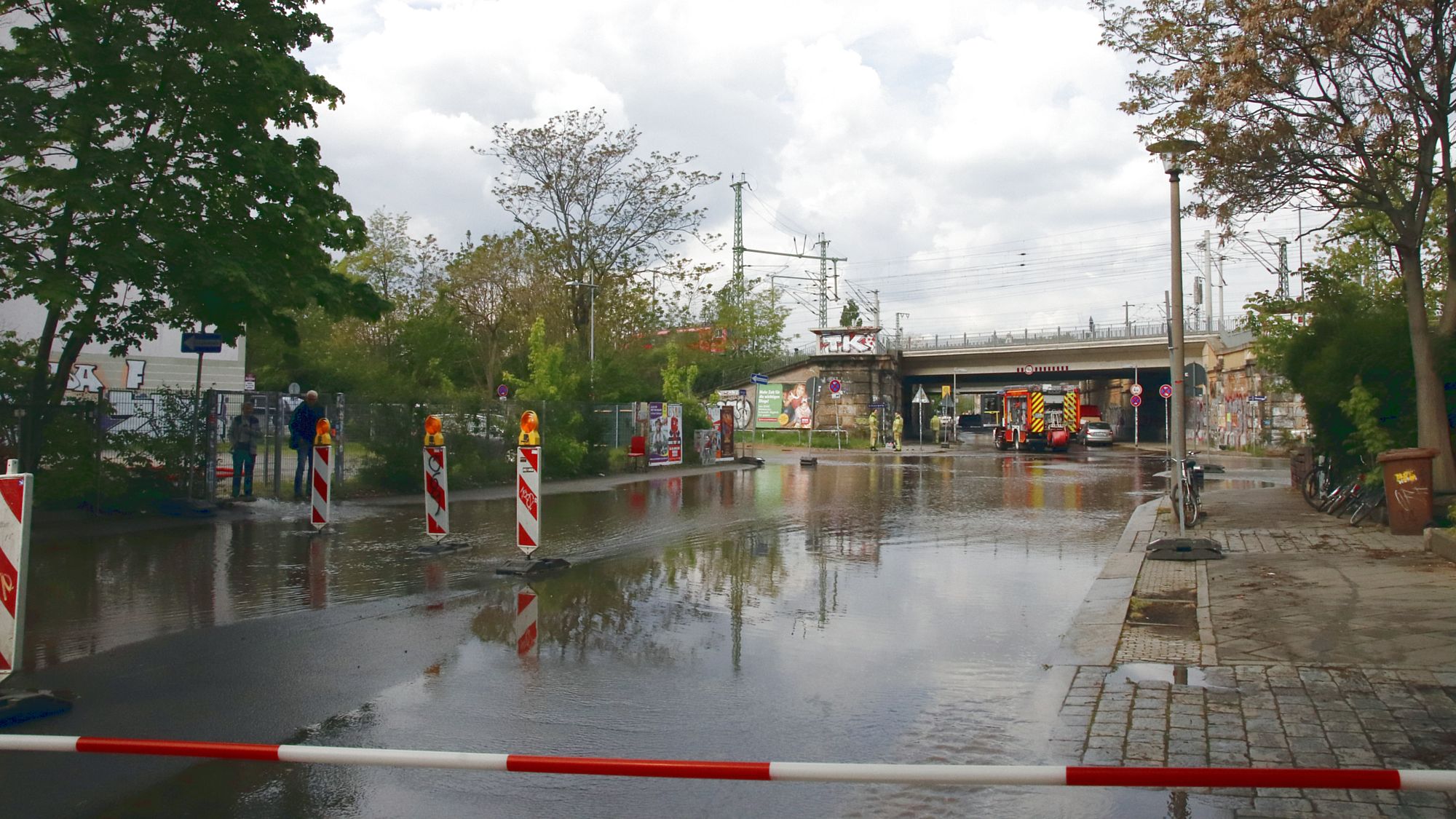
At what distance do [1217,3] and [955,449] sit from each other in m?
40.9

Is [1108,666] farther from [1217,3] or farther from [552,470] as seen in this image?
[552,470]

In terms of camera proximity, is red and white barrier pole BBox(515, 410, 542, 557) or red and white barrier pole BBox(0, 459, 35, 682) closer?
red and white barrier pole BBox(0, 459, 35, 682)

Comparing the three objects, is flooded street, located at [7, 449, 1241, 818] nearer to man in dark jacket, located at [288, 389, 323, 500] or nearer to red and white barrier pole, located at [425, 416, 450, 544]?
red and white barrier pole, located at [425, 416, 450, 544]

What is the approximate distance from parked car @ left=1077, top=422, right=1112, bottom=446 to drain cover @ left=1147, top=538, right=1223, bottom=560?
157 ft

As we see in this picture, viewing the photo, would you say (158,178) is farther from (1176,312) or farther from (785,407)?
(785,407)

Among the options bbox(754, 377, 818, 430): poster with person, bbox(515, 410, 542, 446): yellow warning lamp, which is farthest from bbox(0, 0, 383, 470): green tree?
bbox(754, 377, 818, 430): poster with person

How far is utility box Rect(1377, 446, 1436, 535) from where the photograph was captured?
12609mm

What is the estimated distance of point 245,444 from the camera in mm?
17453

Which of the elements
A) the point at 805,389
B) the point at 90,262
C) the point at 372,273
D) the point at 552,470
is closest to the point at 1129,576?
the point at 90,262

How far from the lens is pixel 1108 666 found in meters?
6.96

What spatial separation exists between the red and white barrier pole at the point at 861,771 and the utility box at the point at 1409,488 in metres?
10.9

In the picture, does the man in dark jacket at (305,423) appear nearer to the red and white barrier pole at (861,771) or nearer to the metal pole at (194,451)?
the metal pole at (194,451)

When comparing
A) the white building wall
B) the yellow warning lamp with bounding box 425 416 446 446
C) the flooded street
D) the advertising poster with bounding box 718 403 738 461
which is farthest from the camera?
the advertising poster with bounding box 718 403 738 461

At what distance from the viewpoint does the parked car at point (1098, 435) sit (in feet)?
190
